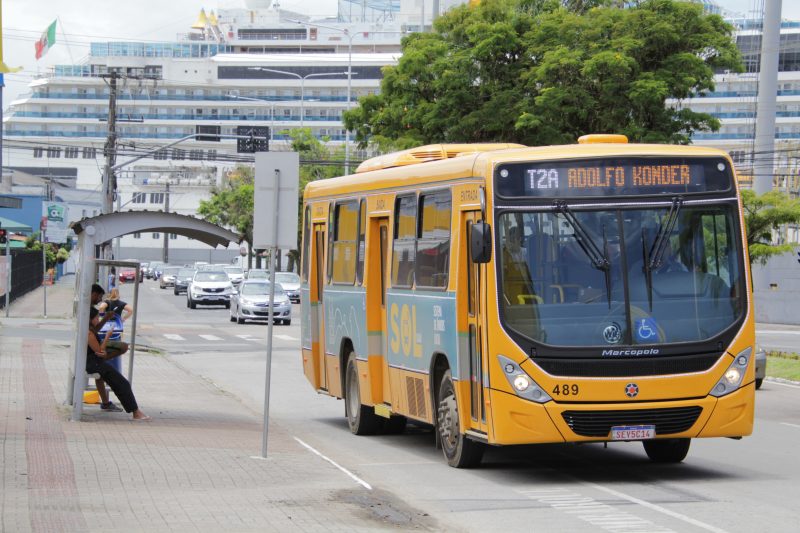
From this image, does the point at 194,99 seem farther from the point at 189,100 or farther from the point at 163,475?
the point at 163,475

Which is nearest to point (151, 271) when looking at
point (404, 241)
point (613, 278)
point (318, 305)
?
point (318, 305)

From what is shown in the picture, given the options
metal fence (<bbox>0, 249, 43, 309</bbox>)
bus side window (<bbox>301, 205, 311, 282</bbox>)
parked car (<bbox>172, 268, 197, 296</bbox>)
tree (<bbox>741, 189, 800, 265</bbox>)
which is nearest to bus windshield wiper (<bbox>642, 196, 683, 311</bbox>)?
bus side window (<bbox>301, 205, 311, 282</bbox>)

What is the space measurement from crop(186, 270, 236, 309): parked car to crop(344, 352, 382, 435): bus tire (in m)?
43.0

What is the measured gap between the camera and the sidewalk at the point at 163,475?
10.0 meters

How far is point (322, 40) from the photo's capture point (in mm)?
164250

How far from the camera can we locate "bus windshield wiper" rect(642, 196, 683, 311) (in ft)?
39.9

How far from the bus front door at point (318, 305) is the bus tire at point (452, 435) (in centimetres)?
482

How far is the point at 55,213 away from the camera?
302 feet

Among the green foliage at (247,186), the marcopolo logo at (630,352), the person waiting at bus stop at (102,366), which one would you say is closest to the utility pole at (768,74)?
the green foliage at (247,186)

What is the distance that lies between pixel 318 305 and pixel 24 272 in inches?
1892

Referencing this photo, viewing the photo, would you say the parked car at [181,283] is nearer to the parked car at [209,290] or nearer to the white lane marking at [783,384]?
the parked car at [209,290]

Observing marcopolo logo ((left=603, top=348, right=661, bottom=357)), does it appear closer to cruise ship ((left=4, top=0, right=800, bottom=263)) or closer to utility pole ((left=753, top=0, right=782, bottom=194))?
utility pole ((left=753, top=0, right=782, bottom=194))

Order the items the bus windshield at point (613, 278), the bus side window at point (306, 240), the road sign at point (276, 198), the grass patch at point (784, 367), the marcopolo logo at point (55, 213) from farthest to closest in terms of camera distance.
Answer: the marcopolo logo at point (55, 213) → the grass patch at point (784, 367) → the bus side window at point (306, 240) → the road sign at point (276, 198) → the bus windshield at point (613, 278)

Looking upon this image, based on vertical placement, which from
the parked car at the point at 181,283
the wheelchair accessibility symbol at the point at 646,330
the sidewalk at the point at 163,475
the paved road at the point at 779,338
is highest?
the wheelchair accessibility symbol at the point at 646,330
